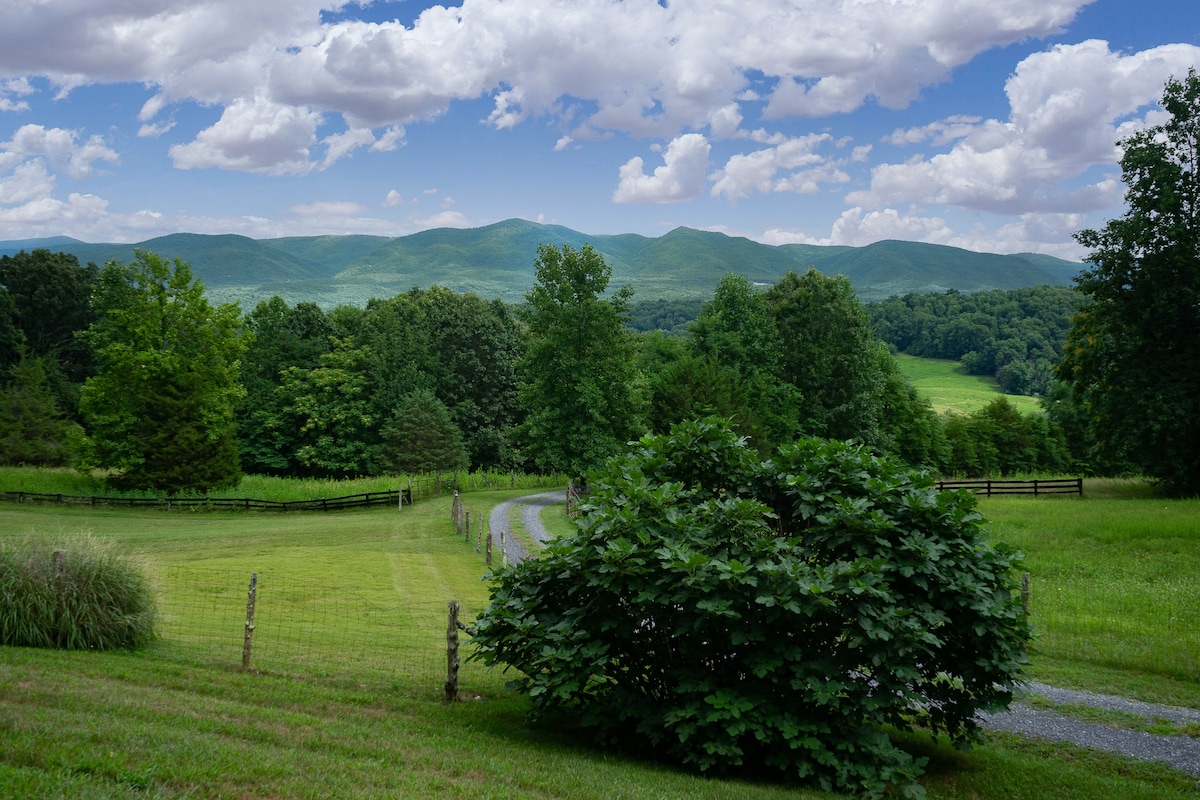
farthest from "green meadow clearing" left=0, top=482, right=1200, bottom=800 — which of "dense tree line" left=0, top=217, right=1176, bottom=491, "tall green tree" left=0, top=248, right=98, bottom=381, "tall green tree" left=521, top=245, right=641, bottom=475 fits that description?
"tall green tree" left=0, top=248, right=98, bottom=381

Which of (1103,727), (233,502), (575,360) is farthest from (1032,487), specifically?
(233,502)

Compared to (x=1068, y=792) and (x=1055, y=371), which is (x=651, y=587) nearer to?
(x=1068, y=792)

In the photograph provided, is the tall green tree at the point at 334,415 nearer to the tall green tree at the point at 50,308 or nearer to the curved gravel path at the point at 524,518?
the curved gravel path at the point at 524,518

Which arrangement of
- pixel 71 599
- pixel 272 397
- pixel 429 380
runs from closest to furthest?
pixel 71 599
pixel 429 380
pixel 272 397

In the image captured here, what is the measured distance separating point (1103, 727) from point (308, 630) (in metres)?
13.4

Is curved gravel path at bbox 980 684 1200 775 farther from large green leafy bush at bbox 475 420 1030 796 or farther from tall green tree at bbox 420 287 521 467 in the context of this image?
tall green tree at bbox 420 287 521 467

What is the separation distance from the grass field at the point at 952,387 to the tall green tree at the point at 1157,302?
5444 centimetres

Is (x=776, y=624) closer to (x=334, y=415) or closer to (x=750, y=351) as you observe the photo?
(x=750, y=351)

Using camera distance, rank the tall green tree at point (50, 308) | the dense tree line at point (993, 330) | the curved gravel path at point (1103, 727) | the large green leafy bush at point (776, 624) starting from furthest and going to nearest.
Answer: the dense tree line at point (993, 330) < the tall green tree at point (50, 308) < the curved gravel path at point (1103, 727) < the large green leafy bush at point (776, 624)

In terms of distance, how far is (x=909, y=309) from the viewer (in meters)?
134

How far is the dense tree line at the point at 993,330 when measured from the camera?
107 meters

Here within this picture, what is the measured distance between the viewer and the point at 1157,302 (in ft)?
112

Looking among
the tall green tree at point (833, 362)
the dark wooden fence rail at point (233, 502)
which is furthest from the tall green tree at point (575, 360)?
the tall green tree at point (833, 362)

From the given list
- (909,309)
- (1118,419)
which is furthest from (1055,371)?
(909,309)
